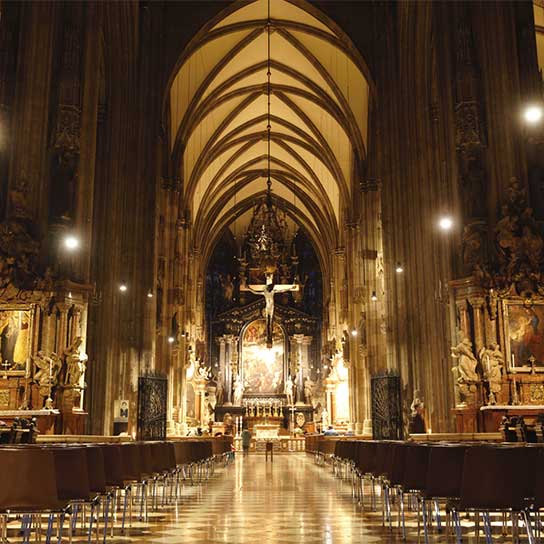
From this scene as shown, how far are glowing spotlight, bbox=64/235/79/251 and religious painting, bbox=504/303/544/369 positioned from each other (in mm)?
7506

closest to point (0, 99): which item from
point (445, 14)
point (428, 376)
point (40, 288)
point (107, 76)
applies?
point (40, 288)

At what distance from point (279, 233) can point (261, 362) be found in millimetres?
20596

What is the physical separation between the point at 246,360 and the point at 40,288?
109 ft

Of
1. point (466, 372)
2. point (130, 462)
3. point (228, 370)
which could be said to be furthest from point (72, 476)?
point (228, 370)

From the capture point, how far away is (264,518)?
7.50 metres

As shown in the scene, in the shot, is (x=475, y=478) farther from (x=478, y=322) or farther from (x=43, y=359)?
(x=43, y=359)

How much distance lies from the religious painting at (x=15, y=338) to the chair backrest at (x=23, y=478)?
907 cm

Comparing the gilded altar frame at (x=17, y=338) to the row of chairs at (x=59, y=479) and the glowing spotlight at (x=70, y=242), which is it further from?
the row of chairs at (x=59, y=479)

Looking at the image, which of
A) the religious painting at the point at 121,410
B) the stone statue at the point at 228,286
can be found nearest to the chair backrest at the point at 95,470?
the religious painting at the point at 121,410

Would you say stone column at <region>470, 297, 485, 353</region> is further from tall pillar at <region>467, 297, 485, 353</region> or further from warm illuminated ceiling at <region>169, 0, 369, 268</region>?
warm illuminated ceiling at <region>169, 0, 369, 268</region>

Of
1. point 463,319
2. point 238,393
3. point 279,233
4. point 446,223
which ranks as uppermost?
point 279,233

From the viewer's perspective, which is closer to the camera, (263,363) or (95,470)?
(95,470)

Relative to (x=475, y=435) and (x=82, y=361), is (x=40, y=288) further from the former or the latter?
(x=475, y=435)

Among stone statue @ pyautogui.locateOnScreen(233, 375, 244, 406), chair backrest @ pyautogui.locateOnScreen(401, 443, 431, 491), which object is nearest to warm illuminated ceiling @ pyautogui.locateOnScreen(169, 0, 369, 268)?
stone statue @ pyautogui.locateOnScreen(233, 375, 244, 406)
